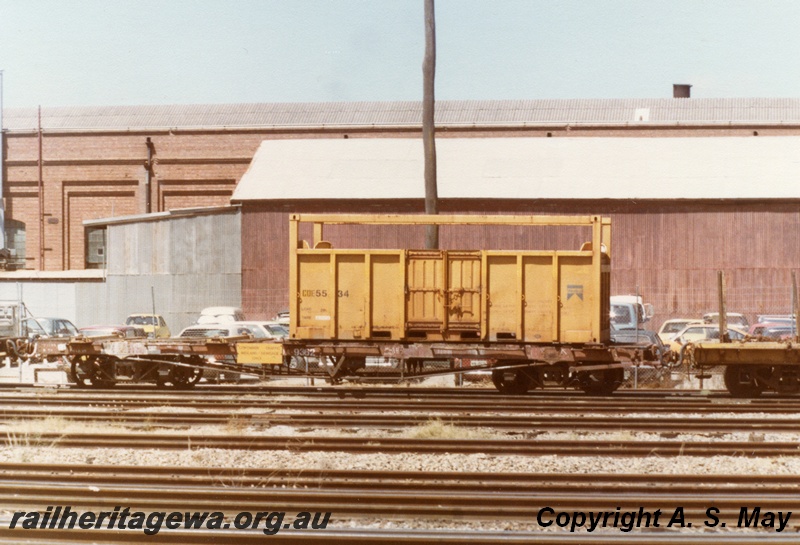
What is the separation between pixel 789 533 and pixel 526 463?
3.96m

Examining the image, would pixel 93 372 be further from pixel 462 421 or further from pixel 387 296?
pixel 462 421

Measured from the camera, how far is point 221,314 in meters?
37.7

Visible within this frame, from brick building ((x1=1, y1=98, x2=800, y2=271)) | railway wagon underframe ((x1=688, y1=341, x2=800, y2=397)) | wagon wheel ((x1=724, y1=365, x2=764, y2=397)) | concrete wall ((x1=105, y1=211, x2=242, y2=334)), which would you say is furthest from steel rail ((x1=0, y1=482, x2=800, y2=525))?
brick building ((x1=1, y1=98, x2=800, y2=271))

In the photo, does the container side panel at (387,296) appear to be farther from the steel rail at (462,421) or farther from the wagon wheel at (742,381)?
the wagon wheel at (742,381)

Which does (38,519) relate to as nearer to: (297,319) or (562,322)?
(297,319)

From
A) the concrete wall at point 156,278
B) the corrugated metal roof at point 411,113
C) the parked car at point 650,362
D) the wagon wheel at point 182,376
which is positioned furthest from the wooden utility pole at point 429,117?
the corrugated metal roof at point 411,113

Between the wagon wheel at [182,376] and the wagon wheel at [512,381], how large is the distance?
22.3 ft

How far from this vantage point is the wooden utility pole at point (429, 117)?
27.8 meters

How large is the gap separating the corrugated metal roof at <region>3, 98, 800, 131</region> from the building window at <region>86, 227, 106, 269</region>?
709 cm

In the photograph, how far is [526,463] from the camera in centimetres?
1220

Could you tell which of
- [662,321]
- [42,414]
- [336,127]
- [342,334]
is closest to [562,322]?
[342,334]

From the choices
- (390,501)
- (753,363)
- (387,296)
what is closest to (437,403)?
(387,296)

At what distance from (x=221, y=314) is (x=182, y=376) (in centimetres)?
1590

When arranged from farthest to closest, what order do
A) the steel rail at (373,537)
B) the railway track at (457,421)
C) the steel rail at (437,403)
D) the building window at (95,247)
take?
the building window at (95,247), the steel rail at (437,403), the railway track at (457,421), the steel rail at (373,537)
